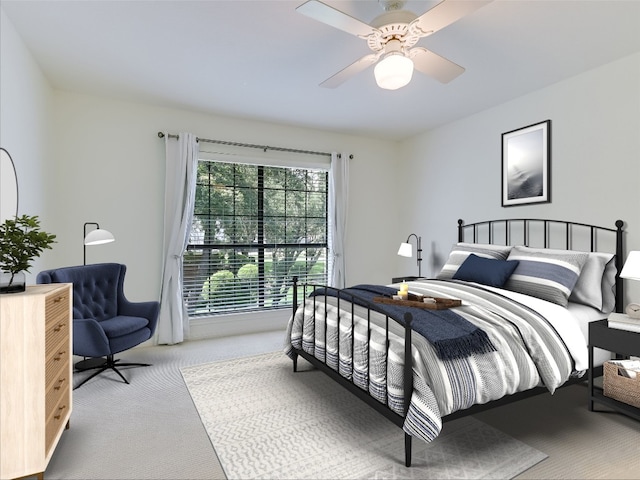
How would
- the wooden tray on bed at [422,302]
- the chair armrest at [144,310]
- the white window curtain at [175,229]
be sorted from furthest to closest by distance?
the white window curtain at [175,229]
the chair armrest at [144,310]
the wooden tray on bed at [422,302]

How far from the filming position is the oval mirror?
2.42m

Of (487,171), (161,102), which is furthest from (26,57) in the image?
(487,171)

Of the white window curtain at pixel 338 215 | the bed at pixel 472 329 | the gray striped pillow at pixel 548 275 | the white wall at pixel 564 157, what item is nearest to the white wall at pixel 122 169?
the white window curtain at pixel 338 215

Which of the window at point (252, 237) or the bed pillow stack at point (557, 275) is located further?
the window at point (252, 237)

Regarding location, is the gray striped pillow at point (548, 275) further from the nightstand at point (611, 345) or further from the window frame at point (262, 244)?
the window frame at point (262, 244)

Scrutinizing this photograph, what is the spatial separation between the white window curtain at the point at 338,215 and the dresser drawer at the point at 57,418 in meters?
3.28

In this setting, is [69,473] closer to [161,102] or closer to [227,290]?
[227,290]

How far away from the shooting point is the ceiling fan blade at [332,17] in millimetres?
1824

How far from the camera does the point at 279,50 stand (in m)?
2.84

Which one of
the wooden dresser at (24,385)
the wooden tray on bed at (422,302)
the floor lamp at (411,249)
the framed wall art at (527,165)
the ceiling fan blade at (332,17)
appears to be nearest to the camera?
the wooden dresser at (24,385)

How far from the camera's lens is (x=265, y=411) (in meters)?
2.55

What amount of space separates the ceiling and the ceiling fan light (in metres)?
0.49

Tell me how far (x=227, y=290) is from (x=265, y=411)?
220cm

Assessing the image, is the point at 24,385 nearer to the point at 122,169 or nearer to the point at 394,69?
the point at 394,69
